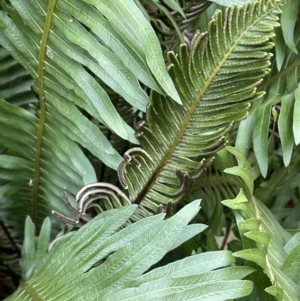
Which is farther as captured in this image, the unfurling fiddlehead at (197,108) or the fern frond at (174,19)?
the fern frond at (174,19)

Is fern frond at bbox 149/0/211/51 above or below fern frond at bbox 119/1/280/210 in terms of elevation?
above

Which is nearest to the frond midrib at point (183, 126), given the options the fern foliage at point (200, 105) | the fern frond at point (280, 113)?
the fern foliage at point (200, 105)

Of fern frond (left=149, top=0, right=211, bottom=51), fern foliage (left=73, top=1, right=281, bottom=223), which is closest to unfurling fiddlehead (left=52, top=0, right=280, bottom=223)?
fern foliage (left=73, top=1, right=281, bottom=223)

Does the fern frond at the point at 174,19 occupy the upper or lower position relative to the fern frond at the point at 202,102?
upper

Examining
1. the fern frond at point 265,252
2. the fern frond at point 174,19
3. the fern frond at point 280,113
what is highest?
the fern frond at point 174,19

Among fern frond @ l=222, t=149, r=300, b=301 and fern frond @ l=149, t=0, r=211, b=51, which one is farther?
fern frond @ l=149, t=0, r=211, b=51

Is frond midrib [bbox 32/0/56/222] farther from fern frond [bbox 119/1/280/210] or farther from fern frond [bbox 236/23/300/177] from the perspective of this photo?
fern frond [bbox 236/23/300/177]

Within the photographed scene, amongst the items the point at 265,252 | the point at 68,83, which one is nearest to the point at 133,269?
the point at 265,252

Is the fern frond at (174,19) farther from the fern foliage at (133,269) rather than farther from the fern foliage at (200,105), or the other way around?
the fern foliage at (133,269)

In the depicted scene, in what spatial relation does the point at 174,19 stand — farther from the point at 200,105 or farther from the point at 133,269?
the point at 133,269

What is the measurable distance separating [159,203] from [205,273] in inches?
6.5

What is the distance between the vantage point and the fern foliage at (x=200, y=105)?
1.67 ft

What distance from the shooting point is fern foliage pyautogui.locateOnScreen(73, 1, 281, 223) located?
1.67 feet

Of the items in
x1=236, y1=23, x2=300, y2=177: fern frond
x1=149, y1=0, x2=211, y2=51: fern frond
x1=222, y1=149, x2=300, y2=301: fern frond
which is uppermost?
x1=149, y1=0, x2=211, y2=51: fern frond
